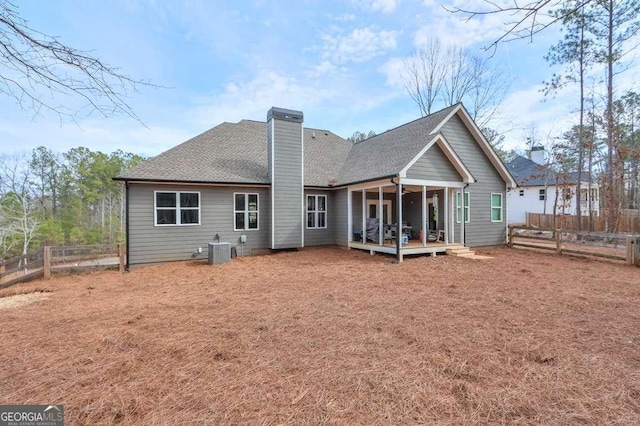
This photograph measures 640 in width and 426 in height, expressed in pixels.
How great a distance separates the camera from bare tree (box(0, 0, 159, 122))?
6.78ft

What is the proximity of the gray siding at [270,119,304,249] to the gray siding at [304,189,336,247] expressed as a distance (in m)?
0.71

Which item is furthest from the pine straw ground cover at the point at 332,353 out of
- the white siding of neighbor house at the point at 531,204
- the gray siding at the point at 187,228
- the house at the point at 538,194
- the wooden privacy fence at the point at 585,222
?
the white siding of neighbor house at the point at 531,204

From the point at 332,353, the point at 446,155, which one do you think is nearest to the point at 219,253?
the point at 332,353

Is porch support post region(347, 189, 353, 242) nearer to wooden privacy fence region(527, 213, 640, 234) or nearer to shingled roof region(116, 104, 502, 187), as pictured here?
shingled roof region(116, 104, 502, 187)

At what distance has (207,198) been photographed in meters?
11.2

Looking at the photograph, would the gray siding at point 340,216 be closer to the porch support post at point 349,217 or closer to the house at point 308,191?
the house at point 308,191

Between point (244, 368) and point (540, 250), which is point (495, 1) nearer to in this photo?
point (244, 368)

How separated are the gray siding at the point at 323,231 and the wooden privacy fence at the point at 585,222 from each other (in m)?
11.2

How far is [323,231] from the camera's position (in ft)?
43.8

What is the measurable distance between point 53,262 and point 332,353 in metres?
9.68

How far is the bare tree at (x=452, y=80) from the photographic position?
21688 millimetres

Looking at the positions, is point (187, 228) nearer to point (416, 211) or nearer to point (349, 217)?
point (349, 217)

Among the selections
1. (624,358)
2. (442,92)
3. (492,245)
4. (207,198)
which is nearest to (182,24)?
(207,198)

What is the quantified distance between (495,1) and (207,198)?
10480 millimetres
